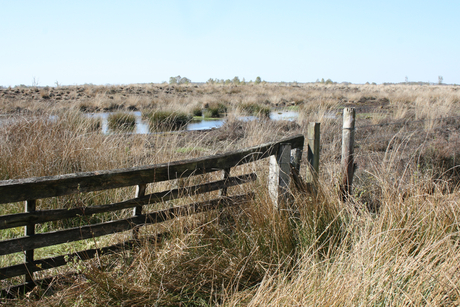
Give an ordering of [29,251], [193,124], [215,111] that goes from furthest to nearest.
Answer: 1. [215,111]
2. [193,124]
3. [29,251]

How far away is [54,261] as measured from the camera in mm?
2271

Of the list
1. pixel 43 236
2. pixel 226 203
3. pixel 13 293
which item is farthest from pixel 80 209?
pixel 226 203

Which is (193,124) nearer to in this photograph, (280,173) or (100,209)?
(280,173)

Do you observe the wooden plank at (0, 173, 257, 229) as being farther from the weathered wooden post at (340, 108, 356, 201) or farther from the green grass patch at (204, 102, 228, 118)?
the green grass patch at (204, 102, 228, 118)

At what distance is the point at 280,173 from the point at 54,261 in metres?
1.85

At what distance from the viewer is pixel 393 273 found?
1994 millimetres

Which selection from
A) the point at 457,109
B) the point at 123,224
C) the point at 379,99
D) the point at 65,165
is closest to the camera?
the point at 123,224

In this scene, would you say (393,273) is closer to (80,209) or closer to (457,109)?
(80,209)

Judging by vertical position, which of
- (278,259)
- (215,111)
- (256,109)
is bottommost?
(278,259)

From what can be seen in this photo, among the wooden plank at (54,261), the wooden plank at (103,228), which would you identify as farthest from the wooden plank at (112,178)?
the wooden plank at (54,261)

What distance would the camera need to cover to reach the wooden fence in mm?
2061

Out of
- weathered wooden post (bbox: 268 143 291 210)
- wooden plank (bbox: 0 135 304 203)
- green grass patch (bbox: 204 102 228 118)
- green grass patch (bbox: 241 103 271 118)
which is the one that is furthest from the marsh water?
wooden plank (bbox: 0 135 304 203)

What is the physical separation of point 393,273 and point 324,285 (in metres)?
0.40

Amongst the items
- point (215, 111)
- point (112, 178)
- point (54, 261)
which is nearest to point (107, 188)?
point (112, 178)
